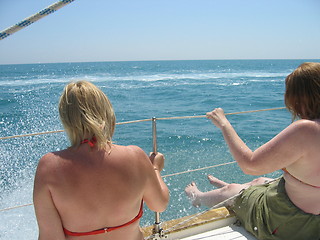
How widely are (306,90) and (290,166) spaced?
1.06 ft

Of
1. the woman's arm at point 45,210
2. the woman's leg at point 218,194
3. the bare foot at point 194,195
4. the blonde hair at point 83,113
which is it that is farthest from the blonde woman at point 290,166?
the woman's arm at point 45,210

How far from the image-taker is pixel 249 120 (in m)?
8.80

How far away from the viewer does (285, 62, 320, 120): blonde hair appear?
3.89 ft

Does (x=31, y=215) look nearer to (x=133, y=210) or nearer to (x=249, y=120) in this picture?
(x=133, y=210)

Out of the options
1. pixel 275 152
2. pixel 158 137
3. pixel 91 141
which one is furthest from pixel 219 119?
pixel 158 137

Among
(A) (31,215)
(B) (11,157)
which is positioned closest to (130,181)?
(A) (31,215)

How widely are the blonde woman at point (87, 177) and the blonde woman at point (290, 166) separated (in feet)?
1.64

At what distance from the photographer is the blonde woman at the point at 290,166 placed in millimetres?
1160

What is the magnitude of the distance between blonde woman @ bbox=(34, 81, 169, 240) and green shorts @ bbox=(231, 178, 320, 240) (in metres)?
0.82

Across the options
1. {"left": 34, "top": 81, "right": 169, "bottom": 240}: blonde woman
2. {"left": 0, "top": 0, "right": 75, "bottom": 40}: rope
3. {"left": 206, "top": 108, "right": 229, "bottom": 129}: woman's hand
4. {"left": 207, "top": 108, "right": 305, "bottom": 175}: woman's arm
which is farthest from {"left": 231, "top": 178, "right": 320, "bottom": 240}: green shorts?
{"left": 0, "top": 0, "right": 75, "bottom": 40}: rope

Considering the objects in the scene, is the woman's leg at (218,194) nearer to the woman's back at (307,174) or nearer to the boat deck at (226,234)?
the boat deck at (226,234)

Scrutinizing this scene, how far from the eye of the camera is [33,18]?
1.16 m

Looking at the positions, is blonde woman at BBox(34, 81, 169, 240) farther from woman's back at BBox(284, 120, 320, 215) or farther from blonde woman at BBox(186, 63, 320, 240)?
woman's back at BBox(284, 120, 320, 215)

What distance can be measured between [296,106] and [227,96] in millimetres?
14253
